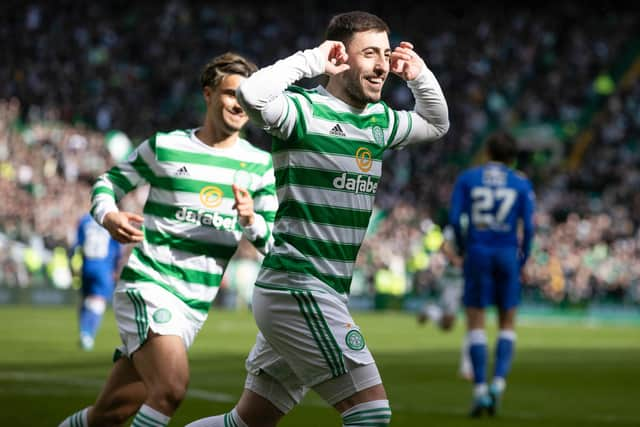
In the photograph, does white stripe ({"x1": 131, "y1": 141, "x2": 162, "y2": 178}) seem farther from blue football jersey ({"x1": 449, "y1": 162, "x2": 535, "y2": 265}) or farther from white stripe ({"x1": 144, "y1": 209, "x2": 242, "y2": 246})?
blue football jersey ({"x1": 449, "y1": 162, "x2": 535, "y2": 265})

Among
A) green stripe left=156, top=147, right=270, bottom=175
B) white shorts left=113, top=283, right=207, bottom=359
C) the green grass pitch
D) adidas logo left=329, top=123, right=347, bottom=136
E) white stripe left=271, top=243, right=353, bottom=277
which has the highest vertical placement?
adidas logo left=329, top=123, right=347, bottom=136

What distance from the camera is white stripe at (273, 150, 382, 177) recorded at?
5043mm

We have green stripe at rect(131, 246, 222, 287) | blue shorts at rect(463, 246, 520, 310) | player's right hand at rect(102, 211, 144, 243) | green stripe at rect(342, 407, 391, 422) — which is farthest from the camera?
blue shorts at rect(463, 246, 520, 310)

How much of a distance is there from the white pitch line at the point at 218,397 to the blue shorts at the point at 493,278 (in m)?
0.93

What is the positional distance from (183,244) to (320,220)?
131cm

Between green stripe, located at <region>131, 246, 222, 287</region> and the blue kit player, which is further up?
green stripe, located at <region>131, 246, 222, 287</region>

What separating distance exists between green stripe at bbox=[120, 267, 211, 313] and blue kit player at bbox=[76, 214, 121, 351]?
10742 mm

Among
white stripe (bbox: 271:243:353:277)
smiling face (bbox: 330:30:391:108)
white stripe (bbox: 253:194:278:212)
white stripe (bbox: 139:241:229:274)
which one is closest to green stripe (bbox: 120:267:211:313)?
white stripe (bbox: 139:241:229:274)

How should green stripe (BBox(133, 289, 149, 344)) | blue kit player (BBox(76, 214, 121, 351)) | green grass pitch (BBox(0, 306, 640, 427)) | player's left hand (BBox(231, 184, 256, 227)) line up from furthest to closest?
blue kit player (BBox(76, 214, 121, 351)) → green grass pitch (BBox(0, 306, 640, 427)) → green stripe (BBox(133, 289, 149, 344)) → player's left hand (BBox(231, 184, 256, 227))

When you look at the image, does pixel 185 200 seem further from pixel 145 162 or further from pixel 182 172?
pixel 145 162

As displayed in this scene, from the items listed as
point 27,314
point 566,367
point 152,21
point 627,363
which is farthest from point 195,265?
point 152,21

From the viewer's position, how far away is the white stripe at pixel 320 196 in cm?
501

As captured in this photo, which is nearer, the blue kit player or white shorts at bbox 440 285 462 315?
the blue kit player

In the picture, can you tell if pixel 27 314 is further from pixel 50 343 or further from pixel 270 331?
pixel 270 331
